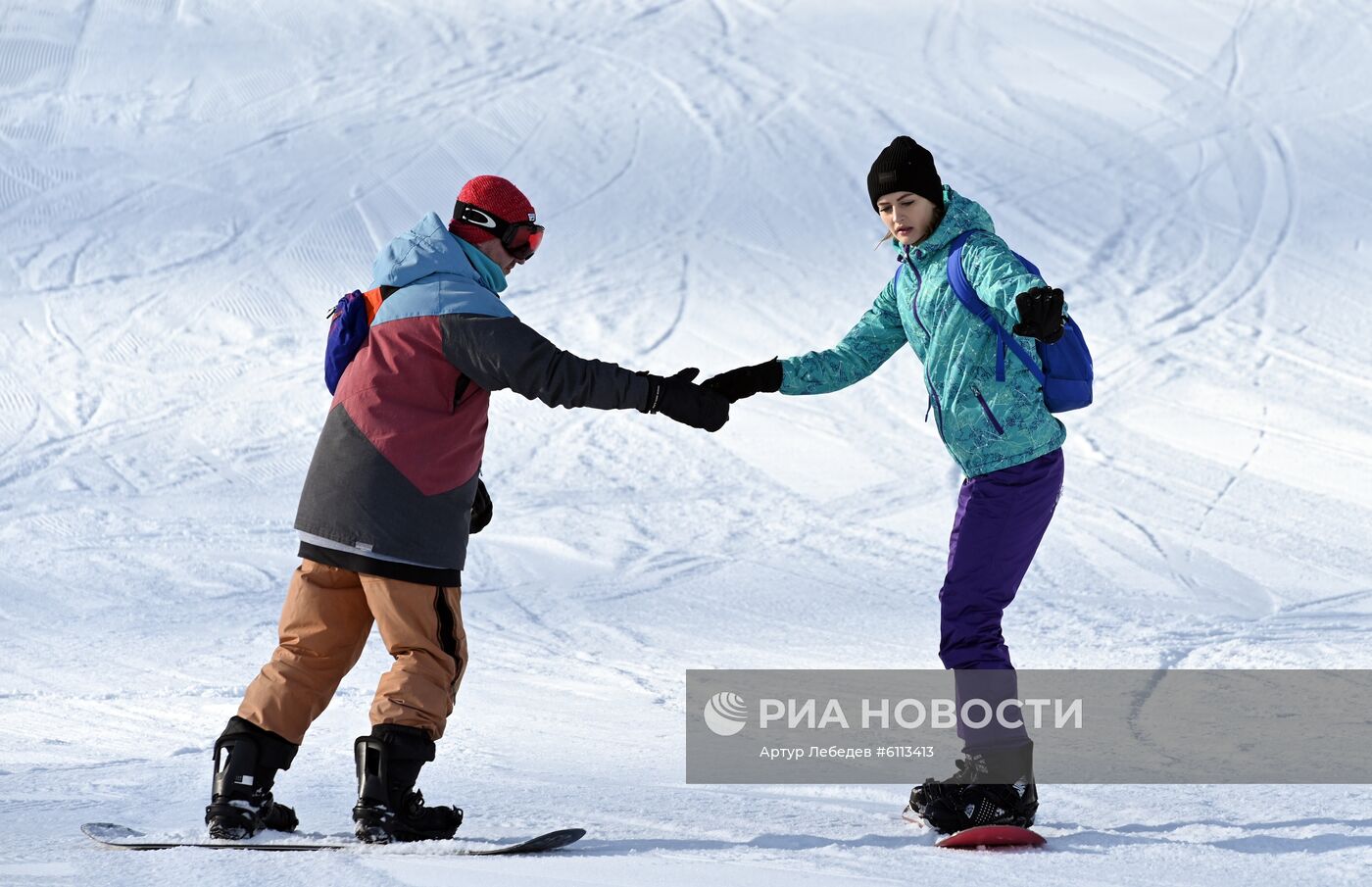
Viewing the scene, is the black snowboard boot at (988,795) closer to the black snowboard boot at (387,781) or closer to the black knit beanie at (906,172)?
the black snowboard boot at (387,781)

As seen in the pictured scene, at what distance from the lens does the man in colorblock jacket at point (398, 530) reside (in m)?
3.07

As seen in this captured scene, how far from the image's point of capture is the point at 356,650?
3.26 meters

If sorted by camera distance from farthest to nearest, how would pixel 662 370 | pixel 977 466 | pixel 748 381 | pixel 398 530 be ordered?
pixel 662 370, pixel 748 381, pixel 977 466, pixel 398 530

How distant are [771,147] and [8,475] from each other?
8.06 m

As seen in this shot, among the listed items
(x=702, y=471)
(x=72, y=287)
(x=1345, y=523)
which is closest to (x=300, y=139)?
(x=72, y=287)

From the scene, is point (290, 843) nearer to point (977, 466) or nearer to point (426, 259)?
point (426, 259)

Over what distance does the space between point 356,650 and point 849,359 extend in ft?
4.64

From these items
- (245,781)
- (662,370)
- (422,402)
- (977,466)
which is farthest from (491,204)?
(662,370)

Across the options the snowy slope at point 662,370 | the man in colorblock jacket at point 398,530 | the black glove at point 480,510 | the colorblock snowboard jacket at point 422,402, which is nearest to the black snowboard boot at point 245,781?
the man in colorblock jacket at point 398,530

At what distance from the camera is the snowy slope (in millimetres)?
3545

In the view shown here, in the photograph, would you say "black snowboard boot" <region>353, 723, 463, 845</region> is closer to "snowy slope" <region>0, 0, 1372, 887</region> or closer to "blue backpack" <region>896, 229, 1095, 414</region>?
"snowy slope" <region>0, 0, 1372, 887</region>

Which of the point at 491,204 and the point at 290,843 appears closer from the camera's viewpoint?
the point at 290,843

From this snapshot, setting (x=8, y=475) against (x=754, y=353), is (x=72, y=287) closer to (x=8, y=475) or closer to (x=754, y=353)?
(x=8, y=475)

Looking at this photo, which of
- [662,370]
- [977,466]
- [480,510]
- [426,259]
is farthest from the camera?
[662,370]
